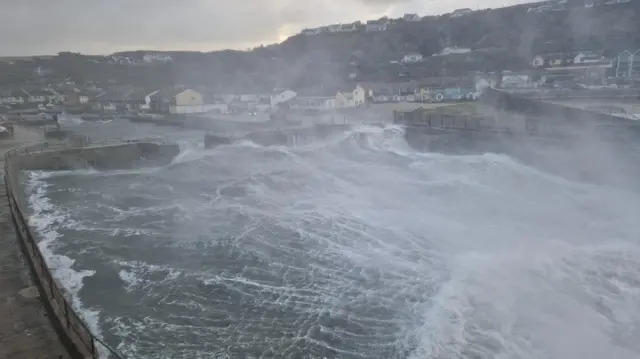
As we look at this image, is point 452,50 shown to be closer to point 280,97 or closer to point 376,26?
point 376,26

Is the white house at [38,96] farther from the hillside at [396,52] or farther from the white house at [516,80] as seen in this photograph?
the white house at [516,80]

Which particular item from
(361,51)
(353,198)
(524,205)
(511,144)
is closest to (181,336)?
(353,198)

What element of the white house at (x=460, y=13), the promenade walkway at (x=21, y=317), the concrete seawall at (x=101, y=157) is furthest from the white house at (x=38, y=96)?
the white house at (x=460, y=13)

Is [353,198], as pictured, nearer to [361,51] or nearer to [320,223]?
[320,223]

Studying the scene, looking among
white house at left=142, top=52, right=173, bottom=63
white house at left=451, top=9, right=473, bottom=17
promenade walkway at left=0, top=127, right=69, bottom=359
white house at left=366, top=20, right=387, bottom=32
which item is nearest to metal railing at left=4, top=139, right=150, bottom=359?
promenade walkway at left=0, top=127, right=69, bottom=359

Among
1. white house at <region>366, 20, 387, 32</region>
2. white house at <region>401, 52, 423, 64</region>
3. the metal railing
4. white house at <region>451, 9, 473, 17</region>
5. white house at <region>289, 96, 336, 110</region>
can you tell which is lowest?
the metal railing

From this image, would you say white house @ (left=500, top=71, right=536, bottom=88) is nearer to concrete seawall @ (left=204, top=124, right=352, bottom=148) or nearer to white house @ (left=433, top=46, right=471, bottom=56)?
concrete seawall @ (left=204, top=124, right=352, bottom=148)
